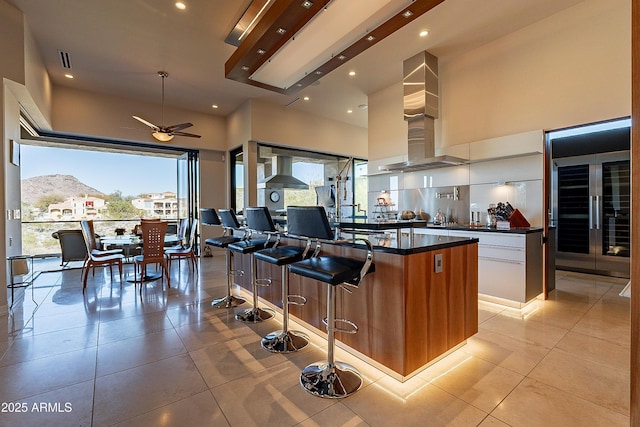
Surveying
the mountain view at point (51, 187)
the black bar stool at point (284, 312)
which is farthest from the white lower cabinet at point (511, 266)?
the mountain view at point (51, 187)

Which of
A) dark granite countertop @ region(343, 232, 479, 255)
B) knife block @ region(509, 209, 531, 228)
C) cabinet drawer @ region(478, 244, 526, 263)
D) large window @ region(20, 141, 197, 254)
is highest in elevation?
large window @ region(20, 141, 197, 254)

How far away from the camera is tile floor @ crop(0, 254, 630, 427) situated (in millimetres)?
1692

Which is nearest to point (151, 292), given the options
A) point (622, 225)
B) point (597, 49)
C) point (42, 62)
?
point (42, 62)

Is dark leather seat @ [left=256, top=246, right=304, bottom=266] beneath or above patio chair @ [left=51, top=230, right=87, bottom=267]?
above

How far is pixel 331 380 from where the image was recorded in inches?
76.7

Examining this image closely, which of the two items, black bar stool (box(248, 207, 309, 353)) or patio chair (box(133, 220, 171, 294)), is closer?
black bar stool (box(248, 207, 309, 353))

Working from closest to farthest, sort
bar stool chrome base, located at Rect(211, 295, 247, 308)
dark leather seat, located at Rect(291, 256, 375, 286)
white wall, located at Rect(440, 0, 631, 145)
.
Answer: dark leather seat, located at Rect(291, 256, 375, 286)
white wall, located at Rect(440, 0, 631, 145)
bar stool chrome base, located at Rect(211, 295, 247, 308)

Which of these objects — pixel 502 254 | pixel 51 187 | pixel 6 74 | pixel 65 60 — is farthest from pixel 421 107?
pixel 51 187

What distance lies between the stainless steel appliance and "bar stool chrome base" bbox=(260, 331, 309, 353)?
543 cm

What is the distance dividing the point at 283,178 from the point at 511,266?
16.9ft

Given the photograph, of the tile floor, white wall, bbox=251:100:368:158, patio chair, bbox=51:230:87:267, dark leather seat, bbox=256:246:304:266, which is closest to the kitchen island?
the tile floor

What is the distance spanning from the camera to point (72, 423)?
163 centimetres

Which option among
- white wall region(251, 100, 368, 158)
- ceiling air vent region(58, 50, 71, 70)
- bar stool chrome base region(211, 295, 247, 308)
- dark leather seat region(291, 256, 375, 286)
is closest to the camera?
dark leather seat region(291, 256, 375, 286)

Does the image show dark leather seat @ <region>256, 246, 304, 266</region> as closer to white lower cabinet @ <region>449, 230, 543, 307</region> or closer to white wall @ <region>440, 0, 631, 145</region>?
white lower cabinet @ <region>449, 230, 543, 307</region>
